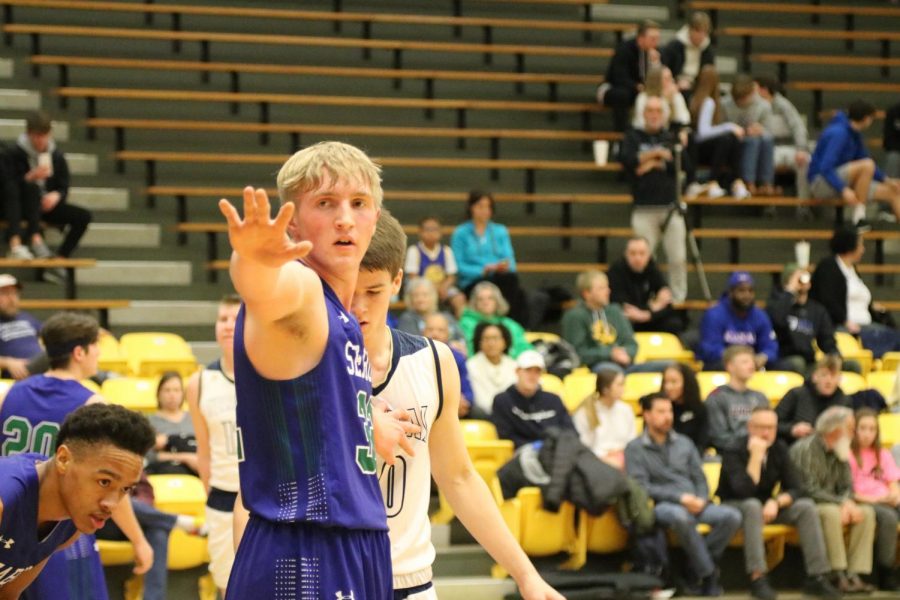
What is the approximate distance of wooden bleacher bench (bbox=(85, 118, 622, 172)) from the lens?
12320 mm

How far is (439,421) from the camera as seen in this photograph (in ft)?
11.9

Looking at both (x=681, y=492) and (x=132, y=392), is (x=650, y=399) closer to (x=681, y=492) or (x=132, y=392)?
(x=681, y=492)

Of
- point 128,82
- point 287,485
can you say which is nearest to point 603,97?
point 128,82

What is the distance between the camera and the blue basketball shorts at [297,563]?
261 centimetres

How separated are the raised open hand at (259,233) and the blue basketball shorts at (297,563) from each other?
0.59m

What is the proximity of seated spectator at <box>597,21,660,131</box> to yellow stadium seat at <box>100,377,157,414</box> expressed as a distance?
19.4ft

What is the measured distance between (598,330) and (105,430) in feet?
22.7

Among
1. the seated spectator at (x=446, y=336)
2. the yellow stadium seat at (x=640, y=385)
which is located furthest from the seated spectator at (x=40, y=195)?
the yellow stadium seat at (x=640, y=385)

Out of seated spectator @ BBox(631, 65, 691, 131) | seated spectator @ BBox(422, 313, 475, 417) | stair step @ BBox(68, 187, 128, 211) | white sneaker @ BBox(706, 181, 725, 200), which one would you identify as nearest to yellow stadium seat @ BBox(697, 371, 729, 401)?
seated spectator @ BBox(422, 313, 475, 417)

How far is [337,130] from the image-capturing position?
41.2ft

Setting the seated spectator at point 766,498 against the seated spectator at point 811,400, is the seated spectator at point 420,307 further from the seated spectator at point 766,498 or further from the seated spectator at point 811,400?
the seated spectator at point 811,400

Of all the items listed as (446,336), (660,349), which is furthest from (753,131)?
(446,336)

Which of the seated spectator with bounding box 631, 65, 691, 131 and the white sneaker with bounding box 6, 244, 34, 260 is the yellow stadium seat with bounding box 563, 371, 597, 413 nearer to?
the seated spectator with bounding box 631, 65, 691, 131

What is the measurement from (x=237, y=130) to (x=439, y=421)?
31.2 ft
